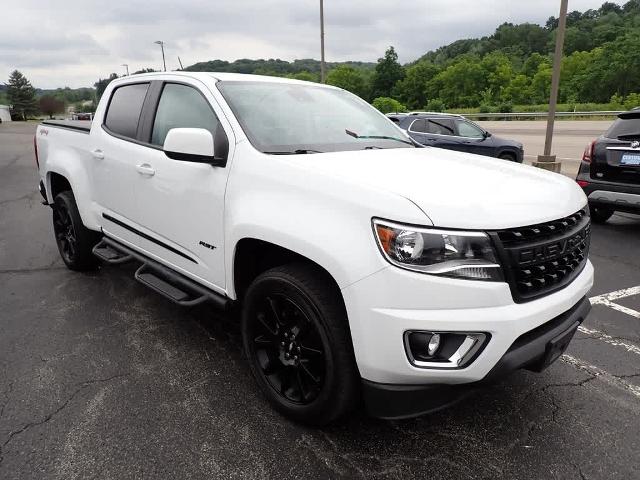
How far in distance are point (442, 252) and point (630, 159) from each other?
507 cm

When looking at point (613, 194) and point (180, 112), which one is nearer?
point (180, 112)

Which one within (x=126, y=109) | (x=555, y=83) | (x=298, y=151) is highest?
(x=555, y=83)

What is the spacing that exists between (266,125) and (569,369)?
244cm

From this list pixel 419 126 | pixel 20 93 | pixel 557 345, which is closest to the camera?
pixel 557 345

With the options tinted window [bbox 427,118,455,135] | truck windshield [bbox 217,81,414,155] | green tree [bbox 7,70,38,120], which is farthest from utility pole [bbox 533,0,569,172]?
green tree [bbox 7,70,38,120]

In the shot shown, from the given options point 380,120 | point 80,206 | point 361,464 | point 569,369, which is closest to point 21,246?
point 80,206

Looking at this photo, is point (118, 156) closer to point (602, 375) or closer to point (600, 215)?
point (602, 375)

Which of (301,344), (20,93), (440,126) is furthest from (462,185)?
(20,93)

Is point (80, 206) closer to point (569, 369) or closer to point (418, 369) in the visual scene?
point (418, 369)

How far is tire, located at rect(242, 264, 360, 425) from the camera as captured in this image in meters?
2.16

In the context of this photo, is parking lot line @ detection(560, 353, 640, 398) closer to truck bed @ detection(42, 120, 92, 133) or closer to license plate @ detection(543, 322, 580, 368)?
license plate @ detection(543, 322, 580, 368)

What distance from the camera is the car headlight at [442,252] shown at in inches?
76.0

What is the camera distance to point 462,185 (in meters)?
2.24

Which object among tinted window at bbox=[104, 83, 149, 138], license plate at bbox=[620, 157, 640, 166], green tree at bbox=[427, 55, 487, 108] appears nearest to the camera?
tinted window at bbox=[104, 83, 149, 138]
